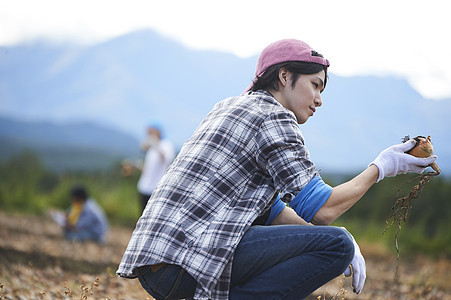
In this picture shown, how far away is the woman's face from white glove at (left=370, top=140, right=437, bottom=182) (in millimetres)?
345

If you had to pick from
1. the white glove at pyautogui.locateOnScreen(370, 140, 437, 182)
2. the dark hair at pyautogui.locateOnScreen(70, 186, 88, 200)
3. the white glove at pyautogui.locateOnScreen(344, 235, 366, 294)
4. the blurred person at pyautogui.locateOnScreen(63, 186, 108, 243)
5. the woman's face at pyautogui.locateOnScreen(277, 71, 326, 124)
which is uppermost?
the woman's face at pyautogui.locateOnScreen(277, 71, 326, 124)

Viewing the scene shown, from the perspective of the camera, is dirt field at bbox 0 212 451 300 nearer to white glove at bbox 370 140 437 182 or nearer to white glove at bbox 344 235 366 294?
white glove at bbox 344 235 366 294

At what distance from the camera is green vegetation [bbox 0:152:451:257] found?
8.07 meters

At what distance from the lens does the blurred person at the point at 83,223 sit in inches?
291

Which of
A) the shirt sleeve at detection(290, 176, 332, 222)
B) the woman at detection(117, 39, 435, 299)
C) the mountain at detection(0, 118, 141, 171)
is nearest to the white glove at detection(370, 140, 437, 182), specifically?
the woman at detection(117, 39, 435, 299)

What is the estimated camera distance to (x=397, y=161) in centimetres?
212

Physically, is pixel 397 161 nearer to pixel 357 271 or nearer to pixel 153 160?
pixel 357 271

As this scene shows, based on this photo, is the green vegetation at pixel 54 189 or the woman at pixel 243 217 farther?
the green vegetation at pixel 54 189

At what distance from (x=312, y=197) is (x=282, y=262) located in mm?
270

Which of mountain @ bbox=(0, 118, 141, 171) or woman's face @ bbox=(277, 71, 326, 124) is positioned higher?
woman's face @ bbox=(277, 71, 326, 124)

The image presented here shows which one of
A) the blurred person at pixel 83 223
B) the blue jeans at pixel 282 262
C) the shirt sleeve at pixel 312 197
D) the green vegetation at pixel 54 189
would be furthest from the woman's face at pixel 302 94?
the green vegetation at pixel 54 189

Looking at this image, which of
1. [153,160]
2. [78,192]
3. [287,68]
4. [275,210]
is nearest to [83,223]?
[78,192]

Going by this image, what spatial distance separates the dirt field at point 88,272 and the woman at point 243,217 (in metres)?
0.54

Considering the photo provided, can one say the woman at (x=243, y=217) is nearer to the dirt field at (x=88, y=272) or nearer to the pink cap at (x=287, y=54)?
the pink cap at (x=287, y=54)
